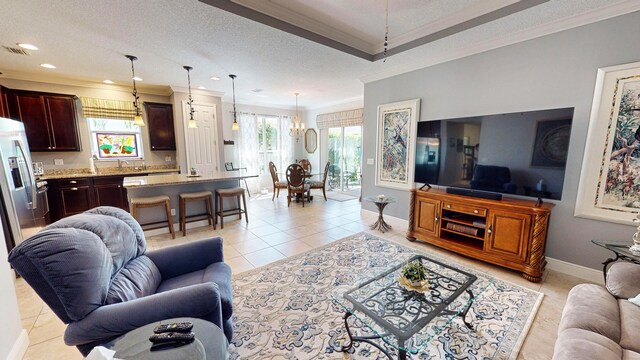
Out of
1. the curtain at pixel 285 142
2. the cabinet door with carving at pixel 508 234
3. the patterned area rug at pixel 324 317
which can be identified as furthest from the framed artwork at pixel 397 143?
the curtain at pixel 285 142

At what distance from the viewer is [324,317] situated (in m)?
2.02

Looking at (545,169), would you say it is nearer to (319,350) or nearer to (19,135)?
(319,350)

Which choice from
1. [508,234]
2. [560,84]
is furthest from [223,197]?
[560,84]

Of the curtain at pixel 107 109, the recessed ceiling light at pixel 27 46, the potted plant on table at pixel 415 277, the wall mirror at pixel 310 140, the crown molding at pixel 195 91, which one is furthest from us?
the wall mirror at pixel 310 140

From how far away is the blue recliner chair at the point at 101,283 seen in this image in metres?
1.10

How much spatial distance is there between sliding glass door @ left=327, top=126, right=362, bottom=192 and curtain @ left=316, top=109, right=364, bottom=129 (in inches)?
9.7

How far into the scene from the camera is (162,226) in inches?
159

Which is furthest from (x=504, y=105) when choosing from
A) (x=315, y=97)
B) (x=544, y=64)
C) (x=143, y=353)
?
(x=315, y=97)

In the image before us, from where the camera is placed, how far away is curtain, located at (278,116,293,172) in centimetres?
798

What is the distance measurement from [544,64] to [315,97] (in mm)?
4713

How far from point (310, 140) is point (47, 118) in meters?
6.07

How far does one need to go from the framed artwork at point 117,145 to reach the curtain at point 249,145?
8.42 ft

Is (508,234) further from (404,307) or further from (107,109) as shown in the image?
(107,109)

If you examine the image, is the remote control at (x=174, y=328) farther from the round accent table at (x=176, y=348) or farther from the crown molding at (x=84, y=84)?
the crown molding at (x=84, y=84)
